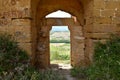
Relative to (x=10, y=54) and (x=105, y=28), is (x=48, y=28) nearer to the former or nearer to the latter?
(x=105, y=28)

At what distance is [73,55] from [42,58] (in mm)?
1739

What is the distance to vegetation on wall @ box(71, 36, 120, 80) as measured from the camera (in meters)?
6.03

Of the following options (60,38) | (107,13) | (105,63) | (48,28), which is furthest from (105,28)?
(60,38)

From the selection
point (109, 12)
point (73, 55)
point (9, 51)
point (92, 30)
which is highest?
point (109, 12)

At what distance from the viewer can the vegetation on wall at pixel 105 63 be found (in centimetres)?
603

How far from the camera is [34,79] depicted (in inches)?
229

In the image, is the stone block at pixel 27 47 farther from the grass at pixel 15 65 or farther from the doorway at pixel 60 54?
the doorway at pixel 60 54

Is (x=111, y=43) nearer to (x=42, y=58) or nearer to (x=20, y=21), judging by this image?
(x=20, y=21)

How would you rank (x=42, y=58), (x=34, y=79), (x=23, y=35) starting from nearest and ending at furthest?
(x=34, y=79), (x=23, y=35), (x=42, y=58)

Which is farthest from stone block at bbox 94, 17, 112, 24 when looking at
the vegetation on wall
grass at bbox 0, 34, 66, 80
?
grass at bbox 0, 34, 66, 80

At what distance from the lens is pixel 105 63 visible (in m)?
6.57

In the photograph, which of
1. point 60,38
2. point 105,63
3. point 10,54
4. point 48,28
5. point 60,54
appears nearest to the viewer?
point 105,63

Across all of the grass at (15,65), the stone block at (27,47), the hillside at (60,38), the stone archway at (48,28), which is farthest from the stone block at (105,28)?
the hillside at (60,38)

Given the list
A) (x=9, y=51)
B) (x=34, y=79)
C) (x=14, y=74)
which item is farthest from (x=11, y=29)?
(x=34, y=79)
